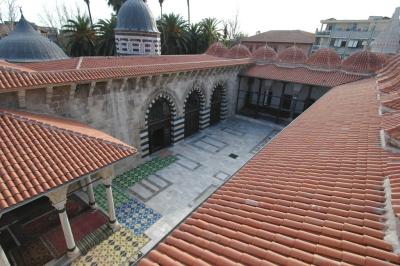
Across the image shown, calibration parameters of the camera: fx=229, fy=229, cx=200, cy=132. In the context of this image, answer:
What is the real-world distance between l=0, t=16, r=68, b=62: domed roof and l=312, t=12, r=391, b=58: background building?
145 feet

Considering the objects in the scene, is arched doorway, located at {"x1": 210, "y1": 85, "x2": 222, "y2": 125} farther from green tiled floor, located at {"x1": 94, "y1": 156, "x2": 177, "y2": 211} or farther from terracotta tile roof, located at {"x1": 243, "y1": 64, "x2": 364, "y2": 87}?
green tiled floor, located at {"x1": 94, "y1": 156, "x2": 177, "y2": 211}

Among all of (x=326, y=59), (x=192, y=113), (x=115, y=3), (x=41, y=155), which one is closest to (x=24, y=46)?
(x=192, y=113)

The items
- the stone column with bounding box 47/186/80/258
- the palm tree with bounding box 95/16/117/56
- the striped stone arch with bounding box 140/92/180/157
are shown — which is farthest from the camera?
the palm tree with bounding box 95/16/117/56

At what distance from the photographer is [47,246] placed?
8.02m

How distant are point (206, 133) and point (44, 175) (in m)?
13.7

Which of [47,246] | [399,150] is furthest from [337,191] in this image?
[47,246]

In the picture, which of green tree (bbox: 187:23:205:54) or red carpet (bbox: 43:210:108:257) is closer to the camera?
red carpet (bbox: 43:210:108:257)

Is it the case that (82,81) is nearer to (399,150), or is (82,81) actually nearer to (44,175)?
(44,175)

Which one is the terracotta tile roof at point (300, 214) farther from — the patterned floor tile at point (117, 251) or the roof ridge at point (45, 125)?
the patterned floor tile at point (117, 251)

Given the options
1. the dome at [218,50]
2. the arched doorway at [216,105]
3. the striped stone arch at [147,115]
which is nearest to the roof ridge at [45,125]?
the striped stone arch at [147,115]

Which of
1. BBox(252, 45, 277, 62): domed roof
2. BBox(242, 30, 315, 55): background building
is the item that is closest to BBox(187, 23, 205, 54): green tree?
BBox(252, 45, 277, 62): domed roof

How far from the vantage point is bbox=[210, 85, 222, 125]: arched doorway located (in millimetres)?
19805

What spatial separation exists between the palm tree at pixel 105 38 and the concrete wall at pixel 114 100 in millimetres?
15956

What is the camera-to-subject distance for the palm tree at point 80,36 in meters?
25.1
